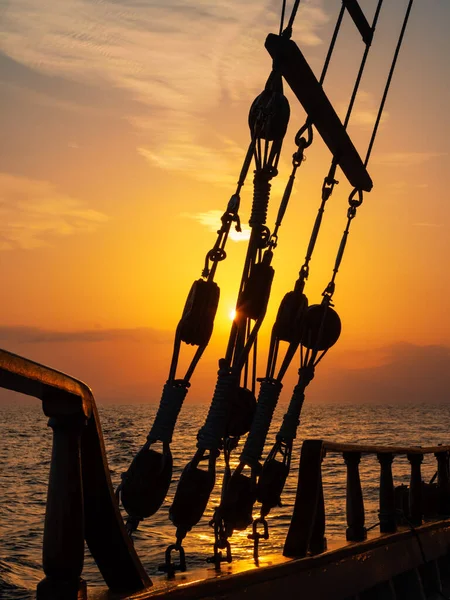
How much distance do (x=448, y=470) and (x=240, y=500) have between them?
12.7ft

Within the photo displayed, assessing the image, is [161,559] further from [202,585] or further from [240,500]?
[202,585]

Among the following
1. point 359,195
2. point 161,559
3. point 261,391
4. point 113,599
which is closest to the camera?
point 113,599

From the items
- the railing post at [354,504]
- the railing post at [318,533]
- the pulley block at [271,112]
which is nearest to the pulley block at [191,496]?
the railing post at [318,533]

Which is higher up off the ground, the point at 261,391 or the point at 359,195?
the point at 359,195

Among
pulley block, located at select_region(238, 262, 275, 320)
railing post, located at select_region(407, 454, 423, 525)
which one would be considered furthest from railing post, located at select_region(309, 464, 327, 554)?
railing post, located at select_region(407, 454, 423, 525)

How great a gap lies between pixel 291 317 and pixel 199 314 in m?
1.55

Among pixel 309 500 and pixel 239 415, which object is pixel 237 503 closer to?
pixel 309 500

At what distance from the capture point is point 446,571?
7.72 m

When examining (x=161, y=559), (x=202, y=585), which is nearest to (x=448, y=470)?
(x=202, y=585)

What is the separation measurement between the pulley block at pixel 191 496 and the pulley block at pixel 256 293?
117 cm

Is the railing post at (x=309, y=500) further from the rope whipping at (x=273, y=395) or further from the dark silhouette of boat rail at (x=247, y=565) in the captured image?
the rope whipping at (x=273, y=395)

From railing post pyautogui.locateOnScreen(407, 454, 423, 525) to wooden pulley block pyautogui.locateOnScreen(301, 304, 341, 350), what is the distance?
1.37 metres

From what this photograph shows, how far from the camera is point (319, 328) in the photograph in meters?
7.46

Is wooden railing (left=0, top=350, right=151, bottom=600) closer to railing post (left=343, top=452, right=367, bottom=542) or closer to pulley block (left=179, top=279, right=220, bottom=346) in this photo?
pulley block (left=179, top=279, right=220, bottom=346)
